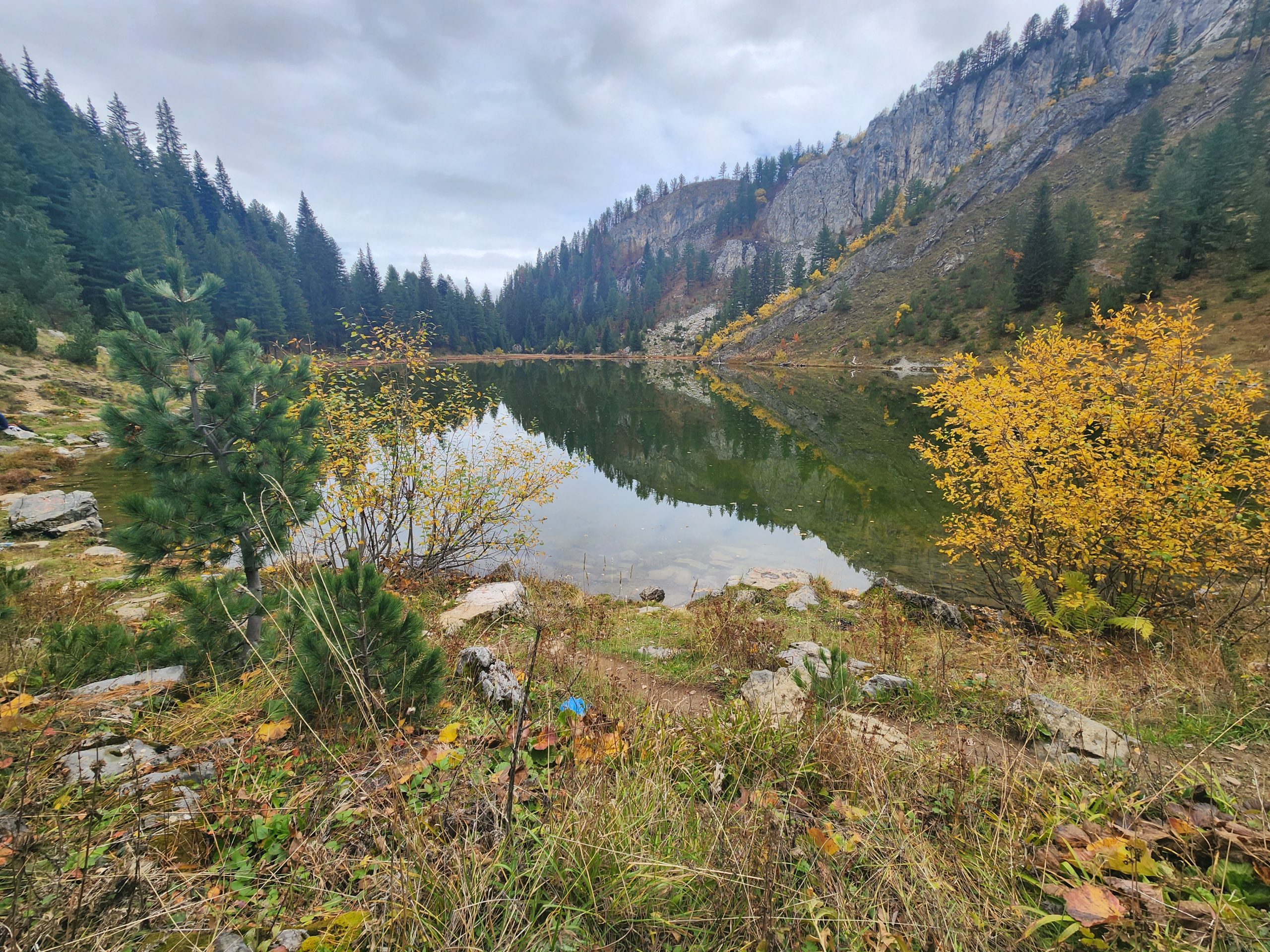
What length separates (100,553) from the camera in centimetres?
894

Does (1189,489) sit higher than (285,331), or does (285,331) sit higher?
(285,331)

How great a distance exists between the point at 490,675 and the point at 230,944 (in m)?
2.41

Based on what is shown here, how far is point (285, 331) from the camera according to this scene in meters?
64.1

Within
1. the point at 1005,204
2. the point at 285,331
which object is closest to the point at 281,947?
the point at 285,331

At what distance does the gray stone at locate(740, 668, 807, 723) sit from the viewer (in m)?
3.30

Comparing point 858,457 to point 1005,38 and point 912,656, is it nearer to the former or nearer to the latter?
point 912,656

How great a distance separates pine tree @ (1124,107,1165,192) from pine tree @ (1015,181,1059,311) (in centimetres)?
2606

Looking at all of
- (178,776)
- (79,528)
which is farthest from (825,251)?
(178,776)

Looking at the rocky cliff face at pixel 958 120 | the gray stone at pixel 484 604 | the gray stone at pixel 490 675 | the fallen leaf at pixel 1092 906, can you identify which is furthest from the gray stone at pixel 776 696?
the rocky cliff face at pixel 958 120

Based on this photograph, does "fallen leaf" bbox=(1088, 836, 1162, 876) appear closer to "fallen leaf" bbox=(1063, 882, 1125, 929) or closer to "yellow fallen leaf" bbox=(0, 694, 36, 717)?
"fallen leaf" bbox=(1063, 882, 1125, 929)

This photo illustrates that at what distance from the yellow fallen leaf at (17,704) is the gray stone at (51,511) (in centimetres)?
1021

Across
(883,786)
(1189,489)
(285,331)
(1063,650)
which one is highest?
(285,331)

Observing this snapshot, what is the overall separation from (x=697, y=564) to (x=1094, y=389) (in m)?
8.15

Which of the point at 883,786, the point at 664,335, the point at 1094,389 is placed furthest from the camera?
the point at 664,335
